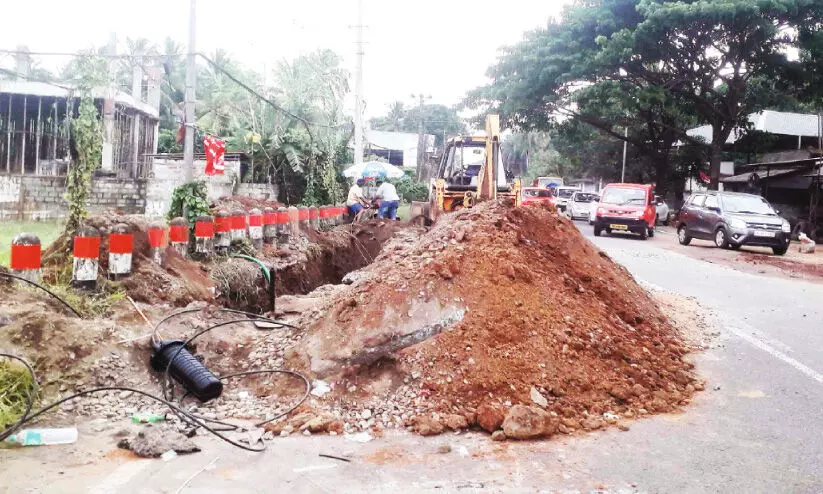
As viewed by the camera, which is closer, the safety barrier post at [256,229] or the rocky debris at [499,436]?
the rocky debris at [499,436]

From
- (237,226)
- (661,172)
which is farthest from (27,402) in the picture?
(661,172)

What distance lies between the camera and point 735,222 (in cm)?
1811

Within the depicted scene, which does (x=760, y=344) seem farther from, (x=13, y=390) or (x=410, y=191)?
(x=410, y=191)


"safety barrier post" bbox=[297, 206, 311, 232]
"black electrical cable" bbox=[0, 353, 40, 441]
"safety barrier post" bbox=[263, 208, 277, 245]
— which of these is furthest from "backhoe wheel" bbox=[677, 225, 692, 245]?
"black electrical cable" bbox=[0, 353, 40, 441]

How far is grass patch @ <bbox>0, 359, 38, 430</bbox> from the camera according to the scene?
14.3 ft

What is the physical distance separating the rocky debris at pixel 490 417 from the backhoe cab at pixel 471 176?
331 inches

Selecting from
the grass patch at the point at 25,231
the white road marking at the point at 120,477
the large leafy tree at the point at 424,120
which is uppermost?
the large leafy tree at the point at 424,120

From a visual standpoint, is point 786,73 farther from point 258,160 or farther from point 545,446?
point 545,446

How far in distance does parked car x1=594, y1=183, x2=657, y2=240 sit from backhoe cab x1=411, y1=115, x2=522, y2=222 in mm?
6121

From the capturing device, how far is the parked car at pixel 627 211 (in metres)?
22.2

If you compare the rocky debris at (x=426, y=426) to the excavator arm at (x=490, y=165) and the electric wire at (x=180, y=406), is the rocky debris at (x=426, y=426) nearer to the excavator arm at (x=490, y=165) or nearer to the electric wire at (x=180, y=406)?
the electric wire at (x=180, y=406)

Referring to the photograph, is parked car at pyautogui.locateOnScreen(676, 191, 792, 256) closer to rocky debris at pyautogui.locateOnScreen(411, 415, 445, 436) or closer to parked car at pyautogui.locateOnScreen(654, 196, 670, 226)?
parked car at pyautogui.locateOnScreen(654, 196, 670, 226)

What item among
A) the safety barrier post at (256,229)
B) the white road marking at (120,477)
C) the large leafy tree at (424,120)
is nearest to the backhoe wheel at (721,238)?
the safety barrier post at (256,229)

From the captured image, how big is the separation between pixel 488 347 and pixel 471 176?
12.6 m
